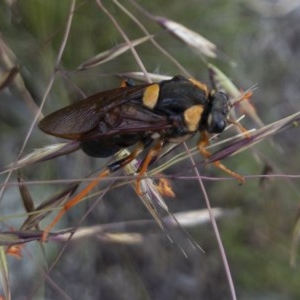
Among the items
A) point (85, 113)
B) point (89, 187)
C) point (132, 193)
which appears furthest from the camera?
point (132, 193)

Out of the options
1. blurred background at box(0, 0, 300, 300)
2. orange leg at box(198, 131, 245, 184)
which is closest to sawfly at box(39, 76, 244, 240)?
orange leg at box(198, 131, 245, 184)

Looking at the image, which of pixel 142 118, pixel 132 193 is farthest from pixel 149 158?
pixel 132 193

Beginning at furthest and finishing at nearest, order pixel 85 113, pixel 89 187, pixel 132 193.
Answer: pixel 132 193
pixel 85 113
pixel 89 187

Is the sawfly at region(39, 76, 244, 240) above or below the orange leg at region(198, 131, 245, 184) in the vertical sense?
above

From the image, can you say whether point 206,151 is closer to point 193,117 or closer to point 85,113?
point 193,117

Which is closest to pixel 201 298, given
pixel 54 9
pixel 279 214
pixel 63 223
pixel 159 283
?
pixel 159 283

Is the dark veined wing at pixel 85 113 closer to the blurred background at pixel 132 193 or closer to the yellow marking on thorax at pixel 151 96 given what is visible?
the yellow marking on thorax at pixel 151 96

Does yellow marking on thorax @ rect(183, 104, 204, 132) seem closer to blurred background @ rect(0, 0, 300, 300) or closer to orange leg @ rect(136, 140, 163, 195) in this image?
orange leg @ rect(136, 140, 163, 195)
